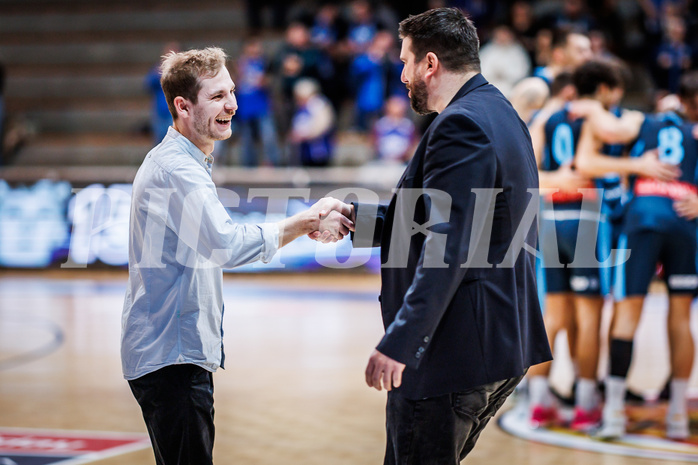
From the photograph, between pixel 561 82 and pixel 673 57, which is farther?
pixel 673 57

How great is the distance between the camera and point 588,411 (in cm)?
587

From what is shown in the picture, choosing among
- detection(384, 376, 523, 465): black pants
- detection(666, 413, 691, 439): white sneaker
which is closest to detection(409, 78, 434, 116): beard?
detection(384, 376, 523, 465): black pants

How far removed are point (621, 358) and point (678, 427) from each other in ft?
1.76

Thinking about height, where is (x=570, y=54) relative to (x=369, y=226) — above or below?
above

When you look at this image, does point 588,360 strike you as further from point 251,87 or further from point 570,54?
point 251,87

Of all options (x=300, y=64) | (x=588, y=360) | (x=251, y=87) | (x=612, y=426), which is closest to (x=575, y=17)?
(x=300, y=64)

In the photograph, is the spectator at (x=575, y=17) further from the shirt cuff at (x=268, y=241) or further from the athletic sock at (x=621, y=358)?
the shirt cuff at (x=268, y=241)

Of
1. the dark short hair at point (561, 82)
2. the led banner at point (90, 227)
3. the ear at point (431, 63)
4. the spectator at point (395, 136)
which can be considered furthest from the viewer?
the spectator at point (395, 136)

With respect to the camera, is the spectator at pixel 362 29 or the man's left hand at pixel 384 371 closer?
the man's left hand at pixel 384 371

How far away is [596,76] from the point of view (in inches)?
228

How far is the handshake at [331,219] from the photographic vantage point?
3467 millimetres

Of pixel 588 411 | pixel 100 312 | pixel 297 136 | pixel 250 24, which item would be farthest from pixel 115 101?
pixel 588 411

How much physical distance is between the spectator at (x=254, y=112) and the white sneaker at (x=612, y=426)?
9.95m

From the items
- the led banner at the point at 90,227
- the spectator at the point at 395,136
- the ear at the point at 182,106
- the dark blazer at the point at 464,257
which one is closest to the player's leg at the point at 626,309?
the dark blazer at the point at 464,257
